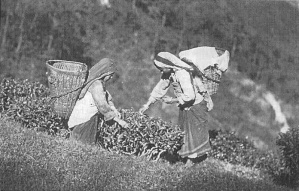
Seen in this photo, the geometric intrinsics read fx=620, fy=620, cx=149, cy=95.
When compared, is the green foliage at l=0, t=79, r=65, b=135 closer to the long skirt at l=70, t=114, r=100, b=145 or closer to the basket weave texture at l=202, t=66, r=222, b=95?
the long skirt at l=70, t=114, r=100, b=145

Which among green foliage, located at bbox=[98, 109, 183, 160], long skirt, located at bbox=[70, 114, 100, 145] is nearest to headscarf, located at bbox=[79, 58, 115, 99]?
long skirt, located at bbox=[70, 114, 100, 145]

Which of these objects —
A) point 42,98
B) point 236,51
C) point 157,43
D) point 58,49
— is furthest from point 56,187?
point 236,51

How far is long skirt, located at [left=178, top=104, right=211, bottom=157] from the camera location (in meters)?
8.18

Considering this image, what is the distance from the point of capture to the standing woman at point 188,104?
800cm

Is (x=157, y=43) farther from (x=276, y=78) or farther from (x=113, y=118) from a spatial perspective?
(x=113, y=118)

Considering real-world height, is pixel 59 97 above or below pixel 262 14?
below

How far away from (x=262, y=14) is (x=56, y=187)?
38.9 feet

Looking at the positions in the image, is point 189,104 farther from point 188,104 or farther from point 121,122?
point 121,122

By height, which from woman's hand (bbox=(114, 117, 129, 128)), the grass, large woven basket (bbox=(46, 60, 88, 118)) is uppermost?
large woven basket (bbox=(46, 60, 88, 118))

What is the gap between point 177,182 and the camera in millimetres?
6789

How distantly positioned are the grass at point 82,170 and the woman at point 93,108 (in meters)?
0.25

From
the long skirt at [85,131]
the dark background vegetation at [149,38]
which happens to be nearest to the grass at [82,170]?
the long skirt at [85,131]

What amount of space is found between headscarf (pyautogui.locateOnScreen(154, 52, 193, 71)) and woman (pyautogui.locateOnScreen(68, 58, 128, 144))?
0.67 m

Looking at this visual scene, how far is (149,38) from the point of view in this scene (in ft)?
55.5
